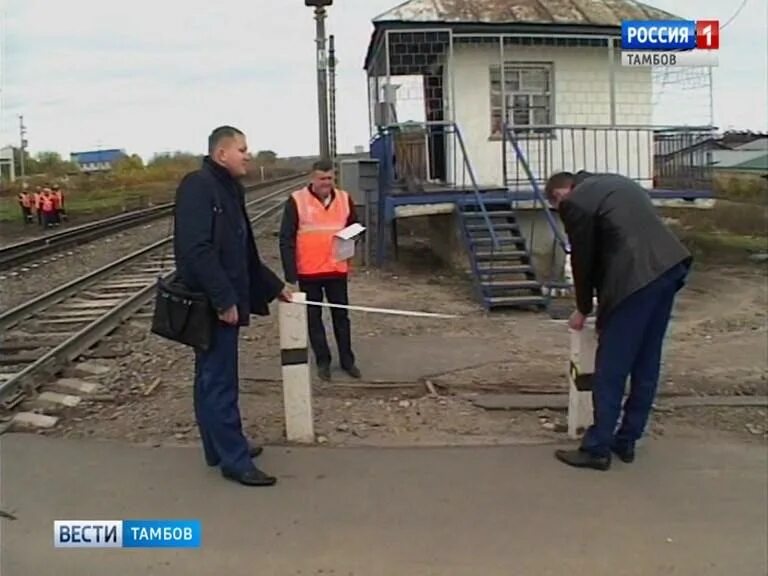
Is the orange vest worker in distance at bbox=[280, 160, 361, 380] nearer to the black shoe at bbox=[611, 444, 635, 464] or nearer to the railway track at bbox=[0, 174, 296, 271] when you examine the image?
the black shoe at bbox=[611, 444, 635, 464]

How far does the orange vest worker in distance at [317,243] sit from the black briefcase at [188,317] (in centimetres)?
245

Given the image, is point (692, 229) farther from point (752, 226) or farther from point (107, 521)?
point (107, 521)

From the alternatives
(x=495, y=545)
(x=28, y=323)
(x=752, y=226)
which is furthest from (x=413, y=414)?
(x=752, y=226)

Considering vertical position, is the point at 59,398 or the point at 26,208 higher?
the point at 26,208

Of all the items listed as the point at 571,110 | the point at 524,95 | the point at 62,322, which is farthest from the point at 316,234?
the point at 571,110

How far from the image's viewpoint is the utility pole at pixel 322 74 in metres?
15.0

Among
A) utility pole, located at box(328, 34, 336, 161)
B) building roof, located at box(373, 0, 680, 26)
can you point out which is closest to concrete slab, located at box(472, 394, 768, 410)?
building roof, located at box(373, 0, 680, 26)

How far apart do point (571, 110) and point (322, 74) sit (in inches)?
177

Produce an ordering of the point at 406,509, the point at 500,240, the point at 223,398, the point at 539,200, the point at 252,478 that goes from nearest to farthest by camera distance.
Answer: the point at 406,509
the point at 252,478
the point at 223,398
the point at 500,240
the point at 539,200

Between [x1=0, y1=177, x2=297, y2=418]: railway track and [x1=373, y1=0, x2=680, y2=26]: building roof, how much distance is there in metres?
5.85

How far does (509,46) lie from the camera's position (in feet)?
52.0

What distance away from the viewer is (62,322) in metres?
10.9

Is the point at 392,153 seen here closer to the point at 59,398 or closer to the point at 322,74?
the point at 322,74

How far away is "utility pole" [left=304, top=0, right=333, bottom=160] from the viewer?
15.0 m
